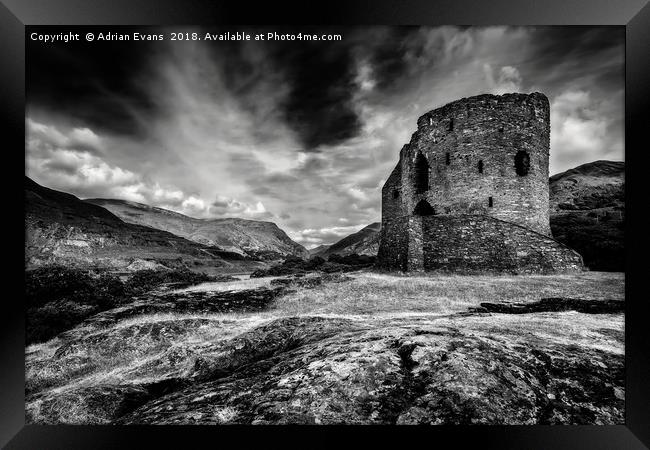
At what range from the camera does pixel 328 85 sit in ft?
22.2

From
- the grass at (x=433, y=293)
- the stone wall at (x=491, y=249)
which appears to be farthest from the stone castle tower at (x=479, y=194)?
the grass at (x=433, y=293)

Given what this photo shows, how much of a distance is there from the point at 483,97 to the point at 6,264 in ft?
61.9

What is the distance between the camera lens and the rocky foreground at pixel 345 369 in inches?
128

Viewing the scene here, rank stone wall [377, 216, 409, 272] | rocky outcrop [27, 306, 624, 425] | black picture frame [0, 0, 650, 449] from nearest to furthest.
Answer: rocky outcrop [27, 306, 624, 425] < black picture frame [0, 0, 650, 449] < stone wall [377, 216, 409, 272]

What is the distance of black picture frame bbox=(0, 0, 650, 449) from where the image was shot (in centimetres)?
409

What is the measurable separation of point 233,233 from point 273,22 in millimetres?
10739

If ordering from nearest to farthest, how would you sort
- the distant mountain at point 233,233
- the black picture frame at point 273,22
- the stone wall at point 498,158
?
the black picture frame at point 273,22, the distant mountain at point 233,233, the stone wall at point 498,158

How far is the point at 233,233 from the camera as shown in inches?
541

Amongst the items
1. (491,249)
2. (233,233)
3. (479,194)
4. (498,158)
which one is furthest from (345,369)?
(498,158)

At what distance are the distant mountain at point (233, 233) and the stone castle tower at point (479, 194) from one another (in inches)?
201

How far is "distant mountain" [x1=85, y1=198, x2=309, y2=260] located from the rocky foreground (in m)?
5.26

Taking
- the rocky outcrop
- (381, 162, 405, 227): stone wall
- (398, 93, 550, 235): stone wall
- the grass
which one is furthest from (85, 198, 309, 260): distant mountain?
(381, 162, 405, 227): stone wall

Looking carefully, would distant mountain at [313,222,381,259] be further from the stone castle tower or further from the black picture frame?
the black picture frame
